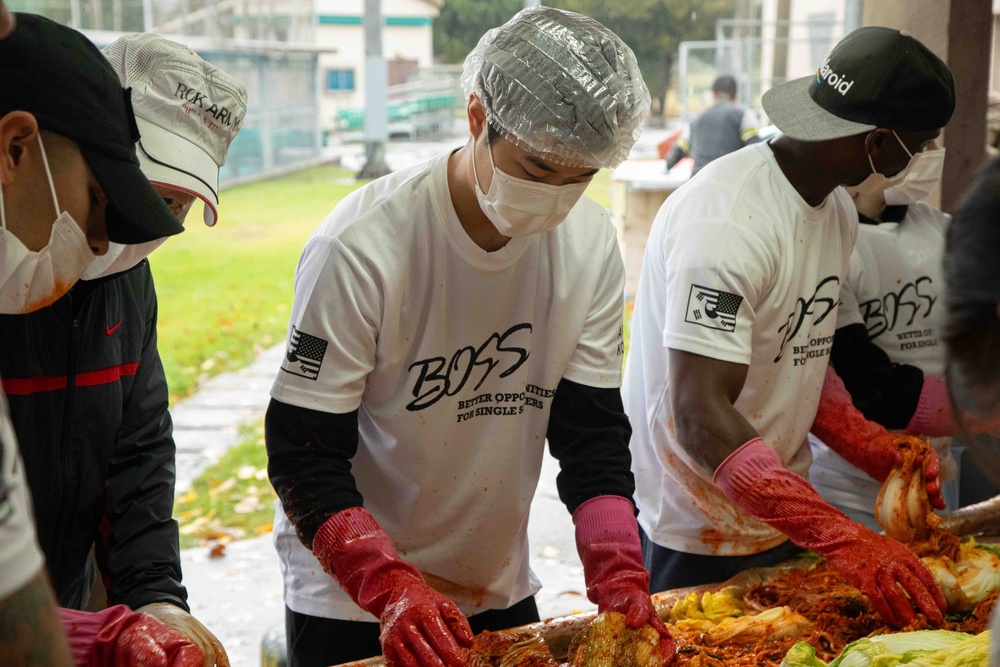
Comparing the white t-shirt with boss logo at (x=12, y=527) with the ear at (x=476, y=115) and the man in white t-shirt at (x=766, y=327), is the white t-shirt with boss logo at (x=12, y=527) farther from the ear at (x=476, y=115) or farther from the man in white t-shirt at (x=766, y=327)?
the man in white t-shirt at (x=766, y=327)

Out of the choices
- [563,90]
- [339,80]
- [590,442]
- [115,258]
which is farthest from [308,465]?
[339,80]

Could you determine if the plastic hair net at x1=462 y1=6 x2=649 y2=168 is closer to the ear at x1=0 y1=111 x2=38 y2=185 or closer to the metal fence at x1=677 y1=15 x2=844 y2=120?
the ear at x1=0 y1=111 x2=38 y2=185

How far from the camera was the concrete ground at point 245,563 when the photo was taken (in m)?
4.60

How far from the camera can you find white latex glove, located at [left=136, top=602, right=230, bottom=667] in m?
2.03

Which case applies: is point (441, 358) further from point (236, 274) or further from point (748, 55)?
point (236, 274)

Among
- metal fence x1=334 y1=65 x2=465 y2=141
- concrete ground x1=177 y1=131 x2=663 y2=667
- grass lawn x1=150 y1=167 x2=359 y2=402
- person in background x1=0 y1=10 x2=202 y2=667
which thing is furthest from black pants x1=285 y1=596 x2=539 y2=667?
metal fence x1=334 y1=65 x2=465 y2=141

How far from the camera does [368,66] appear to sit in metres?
11.1

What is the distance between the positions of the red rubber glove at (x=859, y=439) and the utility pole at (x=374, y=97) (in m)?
8.53

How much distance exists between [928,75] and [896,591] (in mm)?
1409

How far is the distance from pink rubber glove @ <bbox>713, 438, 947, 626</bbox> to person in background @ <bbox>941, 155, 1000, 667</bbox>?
1.23 meters

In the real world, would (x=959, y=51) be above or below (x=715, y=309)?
above

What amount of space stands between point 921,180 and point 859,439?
0.92 m

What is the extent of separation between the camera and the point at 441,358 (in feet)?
7.57

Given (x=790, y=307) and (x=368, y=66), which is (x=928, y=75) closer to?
(x=790, y=307)
